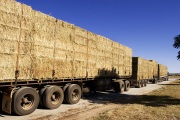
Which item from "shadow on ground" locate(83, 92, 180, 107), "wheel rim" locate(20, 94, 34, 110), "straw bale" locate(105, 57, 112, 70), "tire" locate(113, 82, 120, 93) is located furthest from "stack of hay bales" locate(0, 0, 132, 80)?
"tire" locate(113, 82, 120, 93)

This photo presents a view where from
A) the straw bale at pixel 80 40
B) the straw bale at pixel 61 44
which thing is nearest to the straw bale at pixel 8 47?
the straw bale at pixel 61 44

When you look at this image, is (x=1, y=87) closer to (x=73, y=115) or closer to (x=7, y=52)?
(x=7, y=52)

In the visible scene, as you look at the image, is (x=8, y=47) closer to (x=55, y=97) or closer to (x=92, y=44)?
(x=55, y=97)

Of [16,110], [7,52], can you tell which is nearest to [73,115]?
[16,110]

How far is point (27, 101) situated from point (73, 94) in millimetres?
4335

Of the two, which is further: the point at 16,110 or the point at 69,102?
the point at 69,102

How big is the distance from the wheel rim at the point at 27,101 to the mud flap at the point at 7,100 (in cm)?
72

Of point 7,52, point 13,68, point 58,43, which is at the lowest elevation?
point 13,68

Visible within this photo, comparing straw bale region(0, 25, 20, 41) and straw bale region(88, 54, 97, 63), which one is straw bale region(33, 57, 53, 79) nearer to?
straw bale region(0, 25, 20, 41)

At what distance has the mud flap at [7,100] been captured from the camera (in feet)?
33.9

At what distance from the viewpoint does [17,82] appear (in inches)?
434

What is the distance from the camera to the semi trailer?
10477 mm

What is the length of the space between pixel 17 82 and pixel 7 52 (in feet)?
5.43

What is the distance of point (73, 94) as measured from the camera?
15.0 m
